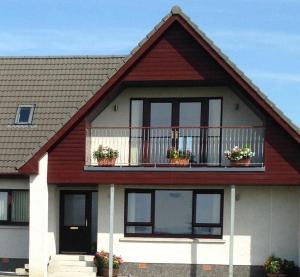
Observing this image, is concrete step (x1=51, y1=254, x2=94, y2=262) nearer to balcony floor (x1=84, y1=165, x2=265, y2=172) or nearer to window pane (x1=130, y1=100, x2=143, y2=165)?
balcony floor (x1=84, y1=165, x2=265, y2=172)

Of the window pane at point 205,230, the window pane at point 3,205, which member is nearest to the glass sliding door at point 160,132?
the window pane at point 205,230

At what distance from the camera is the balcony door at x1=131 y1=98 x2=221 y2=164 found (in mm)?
15422

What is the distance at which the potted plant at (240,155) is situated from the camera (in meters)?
14.6

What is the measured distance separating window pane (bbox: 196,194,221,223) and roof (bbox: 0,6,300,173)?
135 inches

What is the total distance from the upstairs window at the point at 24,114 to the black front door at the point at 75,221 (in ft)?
9.81

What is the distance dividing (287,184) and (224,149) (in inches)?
87.1

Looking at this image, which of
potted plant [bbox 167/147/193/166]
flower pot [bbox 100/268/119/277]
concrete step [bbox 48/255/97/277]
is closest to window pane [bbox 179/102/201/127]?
potted plant [bbox 167/147/193/166]

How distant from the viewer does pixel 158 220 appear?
51.8 ft

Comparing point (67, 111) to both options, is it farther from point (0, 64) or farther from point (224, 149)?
point (224, 149)

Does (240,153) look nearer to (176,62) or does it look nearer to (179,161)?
(179,161)

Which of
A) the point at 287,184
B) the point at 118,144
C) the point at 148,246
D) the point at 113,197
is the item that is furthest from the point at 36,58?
the point at 287,184

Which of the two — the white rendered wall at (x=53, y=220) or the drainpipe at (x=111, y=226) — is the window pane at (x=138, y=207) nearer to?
the drainpipe at (x=111, y=226)

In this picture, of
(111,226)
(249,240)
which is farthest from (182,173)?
(249,240)

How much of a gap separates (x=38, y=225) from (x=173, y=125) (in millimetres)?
5323
